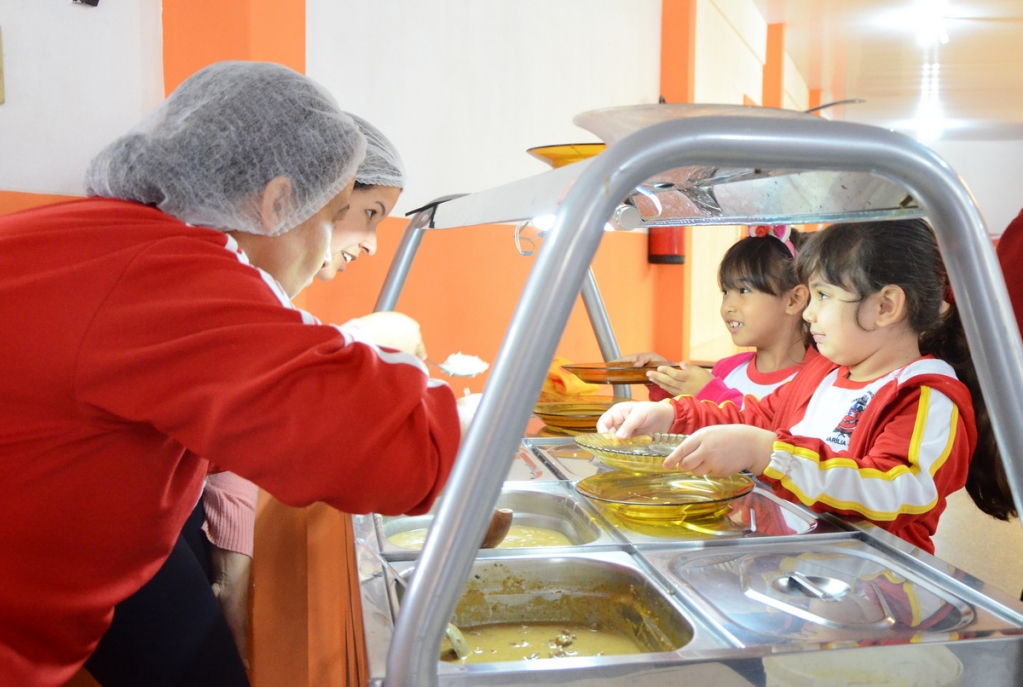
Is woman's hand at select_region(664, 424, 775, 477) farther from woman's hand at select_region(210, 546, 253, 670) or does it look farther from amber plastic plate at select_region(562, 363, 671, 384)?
woman's hand at select_region(210, 546, 253, 670)

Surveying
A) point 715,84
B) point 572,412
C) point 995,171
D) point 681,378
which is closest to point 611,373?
point 572,412

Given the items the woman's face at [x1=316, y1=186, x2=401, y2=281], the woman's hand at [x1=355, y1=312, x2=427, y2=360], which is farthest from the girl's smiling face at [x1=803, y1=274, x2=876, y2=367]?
the woman's face at [x1=316, y1=186, x2=401, y2=281]

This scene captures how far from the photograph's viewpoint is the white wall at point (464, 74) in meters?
2.22

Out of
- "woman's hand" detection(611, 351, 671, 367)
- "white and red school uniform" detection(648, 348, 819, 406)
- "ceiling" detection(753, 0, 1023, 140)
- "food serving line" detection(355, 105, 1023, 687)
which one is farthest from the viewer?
"ceiling" detection(753, 0, 1023, 140)

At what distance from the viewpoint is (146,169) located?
0.93m

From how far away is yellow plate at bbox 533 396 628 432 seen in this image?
66.9 inches

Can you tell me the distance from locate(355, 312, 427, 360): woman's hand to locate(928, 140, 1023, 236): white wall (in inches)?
648

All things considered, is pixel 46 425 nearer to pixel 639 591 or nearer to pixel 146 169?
pixel 146 169

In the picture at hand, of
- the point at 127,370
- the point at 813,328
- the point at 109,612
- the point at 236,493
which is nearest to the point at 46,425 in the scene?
the point at 127,370

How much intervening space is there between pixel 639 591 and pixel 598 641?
8 centimetres

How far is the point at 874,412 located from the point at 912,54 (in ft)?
28.9

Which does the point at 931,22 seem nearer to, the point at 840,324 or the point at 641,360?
the point at 641,360

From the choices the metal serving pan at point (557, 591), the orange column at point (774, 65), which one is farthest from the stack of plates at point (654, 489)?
the orange column at point (774, 65)

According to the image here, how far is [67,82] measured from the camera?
1591 millimetres
